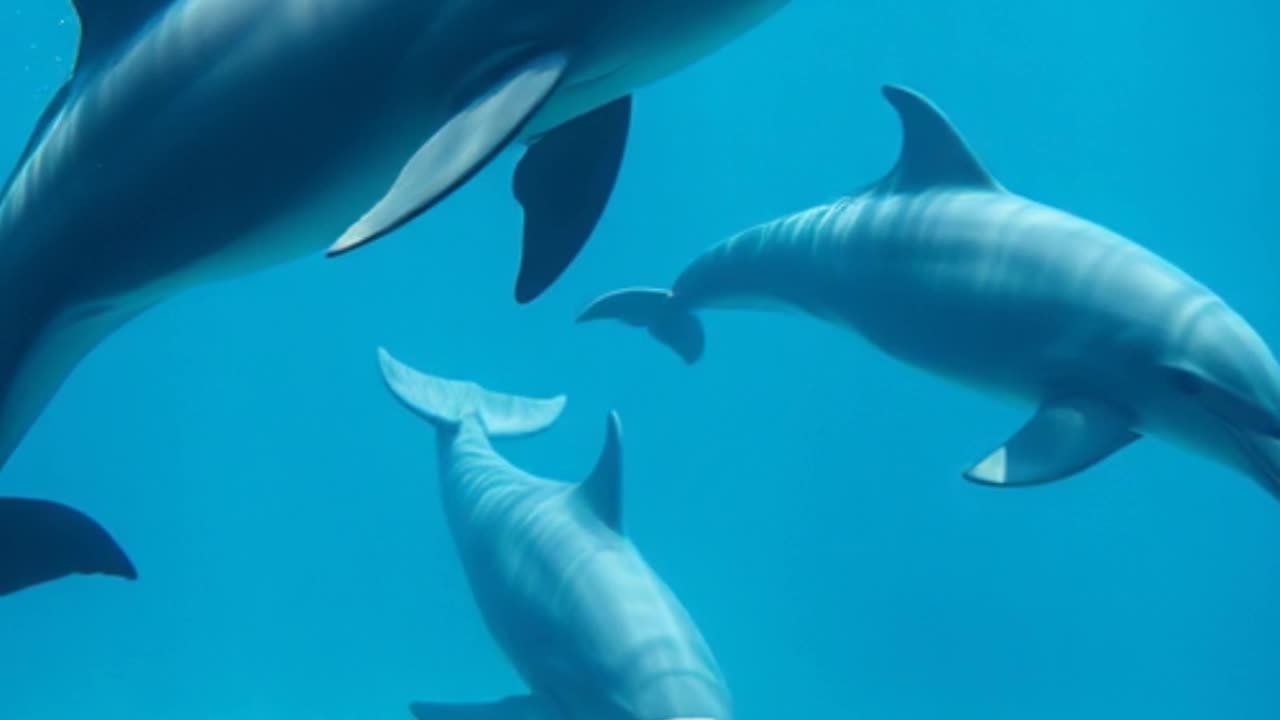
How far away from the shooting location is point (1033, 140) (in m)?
34.3

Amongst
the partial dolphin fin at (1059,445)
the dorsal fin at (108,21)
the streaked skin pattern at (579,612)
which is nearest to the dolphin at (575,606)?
the streaked skin pattern at (579,612)


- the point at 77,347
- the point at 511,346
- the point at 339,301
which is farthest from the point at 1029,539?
the point at 77,347

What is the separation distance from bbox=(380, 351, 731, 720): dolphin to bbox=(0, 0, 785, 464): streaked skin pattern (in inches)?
161

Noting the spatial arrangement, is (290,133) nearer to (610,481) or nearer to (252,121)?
(252,121)

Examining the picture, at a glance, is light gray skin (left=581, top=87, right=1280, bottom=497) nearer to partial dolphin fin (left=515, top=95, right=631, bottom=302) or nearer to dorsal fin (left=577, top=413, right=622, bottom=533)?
dorsal fin (left=577, top=413, right=622, bottom=533)

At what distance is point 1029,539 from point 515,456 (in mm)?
13680

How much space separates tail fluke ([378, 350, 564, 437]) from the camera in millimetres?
11867

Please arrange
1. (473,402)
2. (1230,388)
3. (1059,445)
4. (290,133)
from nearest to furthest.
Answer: (290,133) → (1230,388) → (1059,445) → (473,402)

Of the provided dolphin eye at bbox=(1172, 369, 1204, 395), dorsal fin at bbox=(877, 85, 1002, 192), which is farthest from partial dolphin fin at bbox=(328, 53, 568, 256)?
dorsal fin at bbox=(877, 85, 1002, 192)

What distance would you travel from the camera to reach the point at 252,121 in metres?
2.77

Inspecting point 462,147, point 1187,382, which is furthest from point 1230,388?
point 462,147

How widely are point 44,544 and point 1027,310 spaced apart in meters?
5.00

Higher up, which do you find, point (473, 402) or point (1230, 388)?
point (473, 402)

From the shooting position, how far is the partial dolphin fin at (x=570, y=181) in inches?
125
